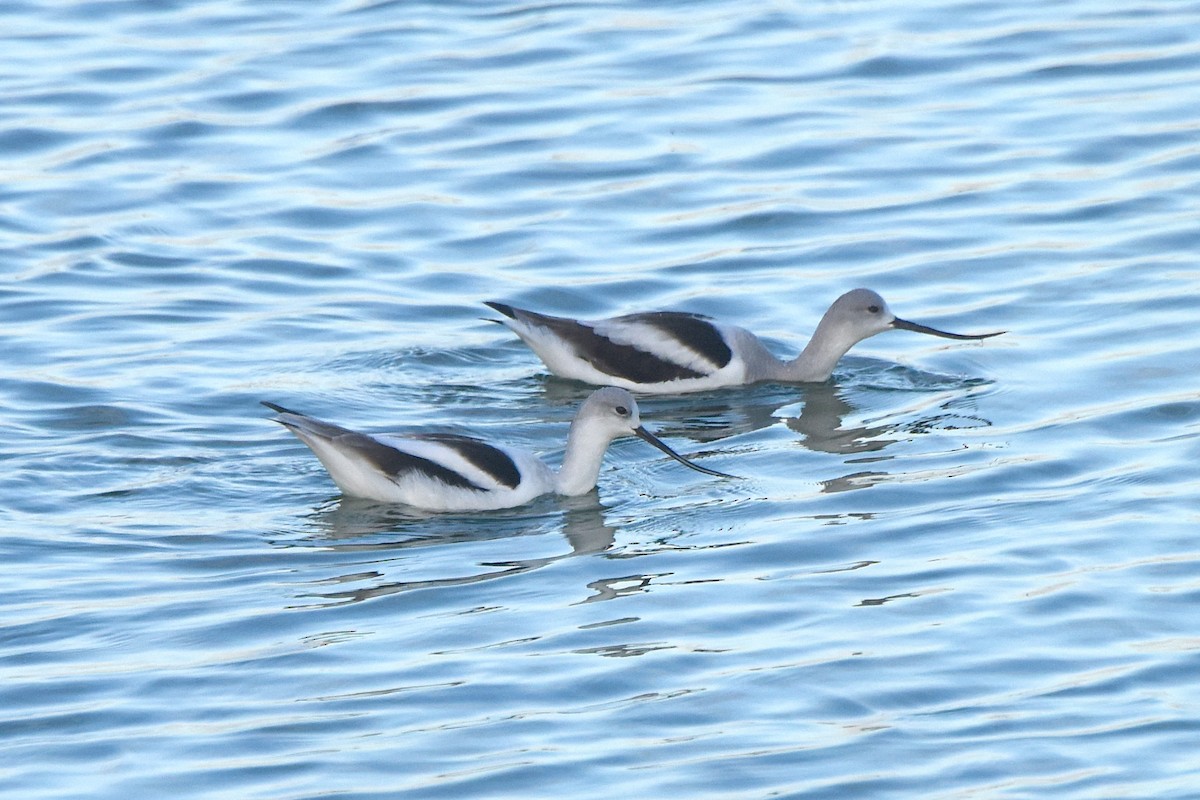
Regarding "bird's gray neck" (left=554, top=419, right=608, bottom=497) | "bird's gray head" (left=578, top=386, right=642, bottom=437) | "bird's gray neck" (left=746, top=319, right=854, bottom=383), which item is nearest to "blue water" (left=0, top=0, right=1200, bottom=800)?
"bird's gray neck" (left=554, top=419, right=608, bottom=497)

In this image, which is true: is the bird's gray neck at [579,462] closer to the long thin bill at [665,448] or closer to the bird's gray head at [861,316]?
the long thin bill at [665,448]

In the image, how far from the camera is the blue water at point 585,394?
26.1 ft

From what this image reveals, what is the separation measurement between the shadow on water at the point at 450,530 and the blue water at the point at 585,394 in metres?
0.04

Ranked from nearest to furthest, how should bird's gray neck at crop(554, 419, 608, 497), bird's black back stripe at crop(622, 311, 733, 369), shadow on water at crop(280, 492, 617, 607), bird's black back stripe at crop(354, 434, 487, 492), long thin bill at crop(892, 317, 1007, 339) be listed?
shadow on water at crop(280, 492, 617, 607)
bird's black back stripe at crop(354, 434, 487, 492)
bird's gray neck at crop(554, 419, 608, 497)
bird's black back stripe at crop(622, 311, 733, 369)
long thin bill at crop(892, 317, 1007, 339)

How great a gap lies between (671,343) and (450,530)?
8.93 feet

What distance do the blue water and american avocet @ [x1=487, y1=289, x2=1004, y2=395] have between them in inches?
9.1

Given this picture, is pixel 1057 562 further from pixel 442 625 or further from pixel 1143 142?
pixel 1143 142

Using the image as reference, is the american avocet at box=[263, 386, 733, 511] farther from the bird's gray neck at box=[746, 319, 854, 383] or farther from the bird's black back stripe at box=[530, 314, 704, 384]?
the bird's gray neck at box=[746, 319, 854, 383]

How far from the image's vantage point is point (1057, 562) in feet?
31.0

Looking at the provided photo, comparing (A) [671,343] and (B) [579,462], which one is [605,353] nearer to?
(A) [671,343]

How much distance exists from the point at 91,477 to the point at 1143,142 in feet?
29.0

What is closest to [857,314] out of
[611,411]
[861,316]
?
[861,316]

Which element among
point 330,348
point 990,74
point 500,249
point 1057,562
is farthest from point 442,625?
point 990,74

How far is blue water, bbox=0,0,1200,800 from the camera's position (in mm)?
7961
